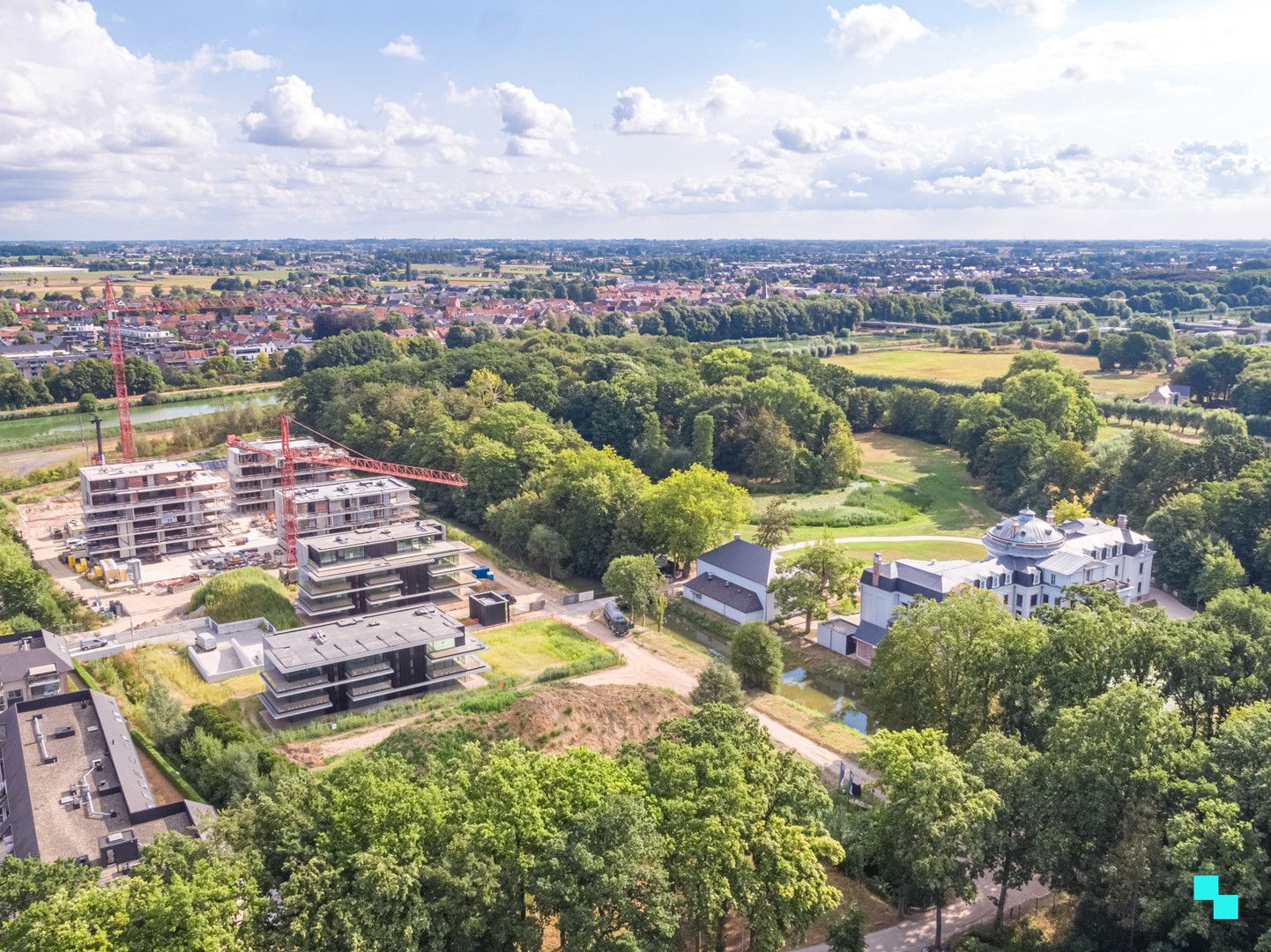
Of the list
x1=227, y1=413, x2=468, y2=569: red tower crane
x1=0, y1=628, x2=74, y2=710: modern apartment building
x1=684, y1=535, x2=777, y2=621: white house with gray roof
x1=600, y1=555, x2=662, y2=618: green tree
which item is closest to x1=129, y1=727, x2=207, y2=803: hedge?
x1=0, y1=628, x2=74, y2=710: modern apartment building

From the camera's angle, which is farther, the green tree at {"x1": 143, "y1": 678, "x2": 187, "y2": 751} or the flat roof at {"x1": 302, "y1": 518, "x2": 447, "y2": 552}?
the flat roof at {"x1": 302, "y1": 518, "x2": 447, "y2": 552}

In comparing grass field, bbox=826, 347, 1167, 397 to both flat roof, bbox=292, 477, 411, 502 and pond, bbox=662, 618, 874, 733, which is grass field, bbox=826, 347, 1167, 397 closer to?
pond, bbox=662, 618, 874, 733

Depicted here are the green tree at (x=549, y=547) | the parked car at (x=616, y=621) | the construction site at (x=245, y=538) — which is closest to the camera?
the construction site at (x=245, y=538)

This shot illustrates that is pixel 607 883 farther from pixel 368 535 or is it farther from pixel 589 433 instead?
pixel 589 433

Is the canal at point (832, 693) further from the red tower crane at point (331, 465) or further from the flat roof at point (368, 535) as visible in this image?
the red tower crane at point (331, 465)

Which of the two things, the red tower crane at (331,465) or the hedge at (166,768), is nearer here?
the hedge at (166,768)

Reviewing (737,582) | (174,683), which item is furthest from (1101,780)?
(174,683)

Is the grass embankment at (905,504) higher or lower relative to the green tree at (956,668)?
lower

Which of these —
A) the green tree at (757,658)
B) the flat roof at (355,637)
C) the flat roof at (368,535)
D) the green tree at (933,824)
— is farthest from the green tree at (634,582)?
the green tree at (933,824)
